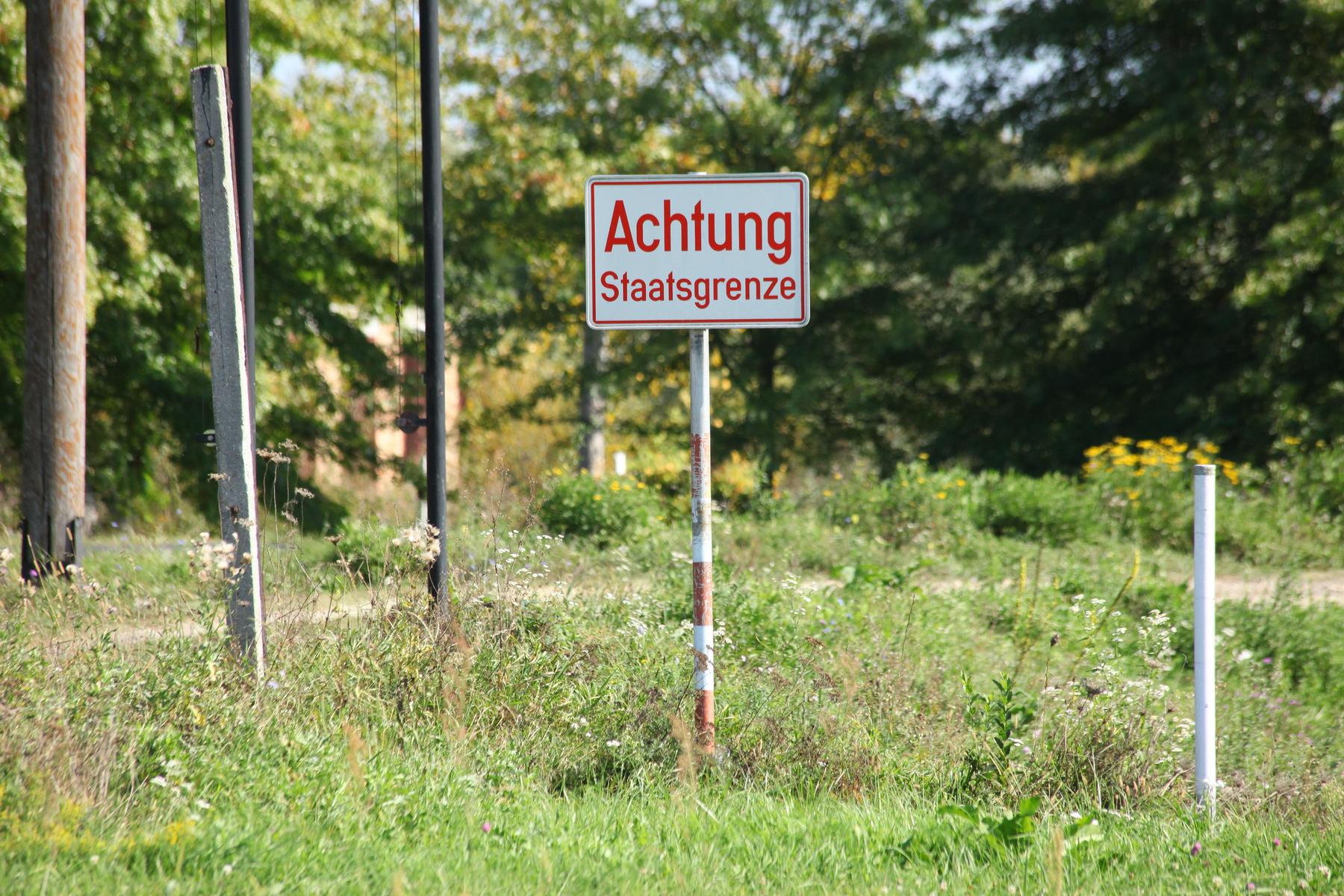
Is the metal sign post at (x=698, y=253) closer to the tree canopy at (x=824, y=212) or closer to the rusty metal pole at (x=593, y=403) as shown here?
the tree canopy at (x=824, y=212)

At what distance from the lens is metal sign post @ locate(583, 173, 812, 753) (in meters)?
4.38

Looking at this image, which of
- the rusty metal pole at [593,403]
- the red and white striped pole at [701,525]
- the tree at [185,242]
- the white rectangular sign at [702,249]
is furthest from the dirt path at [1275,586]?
the rusty metal pole at [593,403]

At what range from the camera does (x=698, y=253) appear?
4.41 m

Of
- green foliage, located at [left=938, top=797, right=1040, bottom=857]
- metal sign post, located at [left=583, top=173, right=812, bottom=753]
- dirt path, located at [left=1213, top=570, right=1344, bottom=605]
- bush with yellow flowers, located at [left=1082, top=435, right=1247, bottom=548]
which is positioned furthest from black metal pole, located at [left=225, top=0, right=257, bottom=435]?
bush with yellow flowers, located at [left=1082, top=435, right=1247, bottom=548]

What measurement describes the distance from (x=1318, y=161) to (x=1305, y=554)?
721 cm

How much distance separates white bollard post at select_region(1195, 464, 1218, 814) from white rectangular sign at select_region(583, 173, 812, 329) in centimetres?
165

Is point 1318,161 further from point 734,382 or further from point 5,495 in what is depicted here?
point 5,495

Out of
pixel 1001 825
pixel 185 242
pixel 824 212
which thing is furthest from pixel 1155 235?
pixel 1001 825

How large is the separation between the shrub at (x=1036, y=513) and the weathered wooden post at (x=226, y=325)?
734 centimetres

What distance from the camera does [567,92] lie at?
63.0ft

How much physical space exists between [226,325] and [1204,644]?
3.99 m

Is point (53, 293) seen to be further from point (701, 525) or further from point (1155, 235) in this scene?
point (1155, 235)

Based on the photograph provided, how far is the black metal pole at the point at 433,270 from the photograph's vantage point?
5.98 metres

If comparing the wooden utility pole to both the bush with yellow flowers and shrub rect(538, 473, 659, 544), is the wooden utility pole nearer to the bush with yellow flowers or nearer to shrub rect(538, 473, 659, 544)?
shrub rect(538, 473, 659, 544)
